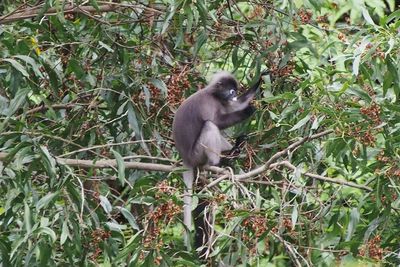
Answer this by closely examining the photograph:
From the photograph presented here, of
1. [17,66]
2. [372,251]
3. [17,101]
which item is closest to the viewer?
[372,251]

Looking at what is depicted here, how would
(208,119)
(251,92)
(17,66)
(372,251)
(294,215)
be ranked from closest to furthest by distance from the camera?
1. (372,251)
2. (294,215)
3. (17,66)
4. (251,92)
5. (208,119)

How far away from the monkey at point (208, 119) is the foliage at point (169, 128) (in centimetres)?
11

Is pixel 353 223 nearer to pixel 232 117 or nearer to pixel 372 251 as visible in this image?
pixel 372 251

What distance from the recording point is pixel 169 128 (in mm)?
6121

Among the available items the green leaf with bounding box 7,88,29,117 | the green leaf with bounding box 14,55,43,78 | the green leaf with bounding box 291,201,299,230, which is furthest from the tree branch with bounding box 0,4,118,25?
the green leaf with bounding box 291,201,299,230

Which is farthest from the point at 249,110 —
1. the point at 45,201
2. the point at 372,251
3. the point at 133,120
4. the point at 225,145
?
the point at 372,251

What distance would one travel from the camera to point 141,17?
5488 mm

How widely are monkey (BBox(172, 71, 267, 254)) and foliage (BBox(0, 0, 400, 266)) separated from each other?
0.11 metres

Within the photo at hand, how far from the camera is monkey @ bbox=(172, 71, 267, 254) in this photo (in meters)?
5.98

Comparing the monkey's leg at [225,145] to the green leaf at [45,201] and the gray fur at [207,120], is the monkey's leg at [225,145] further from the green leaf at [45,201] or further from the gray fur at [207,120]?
the green leaf at [45,201]

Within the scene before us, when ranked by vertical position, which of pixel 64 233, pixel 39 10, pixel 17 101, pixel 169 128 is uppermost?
pixel 39 10

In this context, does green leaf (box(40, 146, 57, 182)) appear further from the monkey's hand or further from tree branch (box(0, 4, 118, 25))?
the monkey's hand

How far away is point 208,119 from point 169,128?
432 mm

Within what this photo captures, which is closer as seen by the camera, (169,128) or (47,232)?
(47,232)
